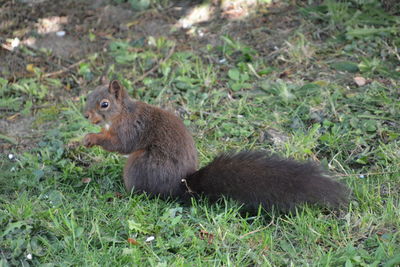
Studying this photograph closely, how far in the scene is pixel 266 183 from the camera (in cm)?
279

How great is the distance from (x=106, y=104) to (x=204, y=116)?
91 centimetres

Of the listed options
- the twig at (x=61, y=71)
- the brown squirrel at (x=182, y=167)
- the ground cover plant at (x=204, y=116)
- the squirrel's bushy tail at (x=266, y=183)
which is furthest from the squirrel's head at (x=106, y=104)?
the twig at (x=61, y=71)

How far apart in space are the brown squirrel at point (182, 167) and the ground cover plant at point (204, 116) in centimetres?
10

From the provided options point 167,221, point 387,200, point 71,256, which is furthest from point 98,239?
point 387,200

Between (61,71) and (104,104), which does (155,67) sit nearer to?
(61,71)

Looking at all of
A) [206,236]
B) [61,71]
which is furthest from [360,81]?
[61,71]

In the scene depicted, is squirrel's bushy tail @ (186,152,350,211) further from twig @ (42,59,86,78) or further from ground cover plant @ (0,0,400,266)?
twig @ (42,59,86,78)

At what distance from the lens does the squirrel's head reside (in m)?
3.39

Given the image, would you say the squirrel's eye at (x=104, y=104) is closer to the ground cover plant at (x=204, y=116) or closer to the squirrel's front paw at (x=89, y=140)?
the squirrel's front paw at (x=89, y=140)

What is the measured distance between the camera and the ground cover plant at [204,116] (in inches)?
107

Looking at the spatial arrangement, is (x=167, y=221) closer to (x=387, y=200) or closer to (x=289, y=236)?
(x=289, y=236)

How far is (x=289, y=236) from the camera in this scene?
282 cm

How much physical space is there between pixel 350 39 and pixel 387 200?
2043 mm

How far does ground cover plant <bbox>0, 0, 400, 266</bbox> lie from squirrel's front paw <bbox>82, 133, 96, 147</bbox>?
0.16 meters
